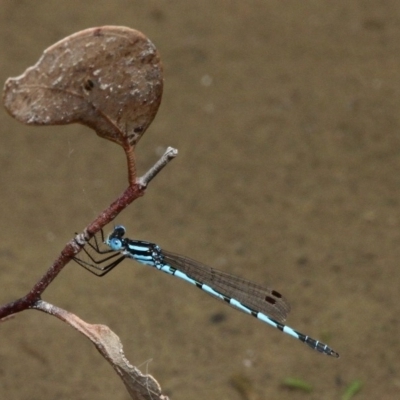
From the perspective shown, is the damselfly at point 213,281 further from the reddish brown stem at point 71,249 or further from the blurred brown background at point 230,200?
the reddish brown stem at point 71,249

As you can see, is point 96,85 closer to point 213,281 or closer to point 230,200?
point 213,281

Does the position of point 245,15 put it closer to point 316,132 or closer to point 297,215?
point 316,132

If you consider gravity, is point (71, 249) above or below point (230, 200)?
below

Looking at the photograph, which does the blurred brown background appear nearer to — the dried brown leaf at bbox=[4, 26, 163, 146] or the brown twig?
the brown twig

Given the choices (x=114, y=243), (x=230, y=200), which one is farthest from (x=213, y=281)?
(x=230, y=200)

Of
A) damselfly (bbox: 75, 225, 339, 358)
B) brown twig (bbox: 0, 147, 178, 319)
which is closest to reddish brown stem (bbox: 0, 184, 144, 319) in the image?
brown twig (bbox: 0, 147, 178, 319)
